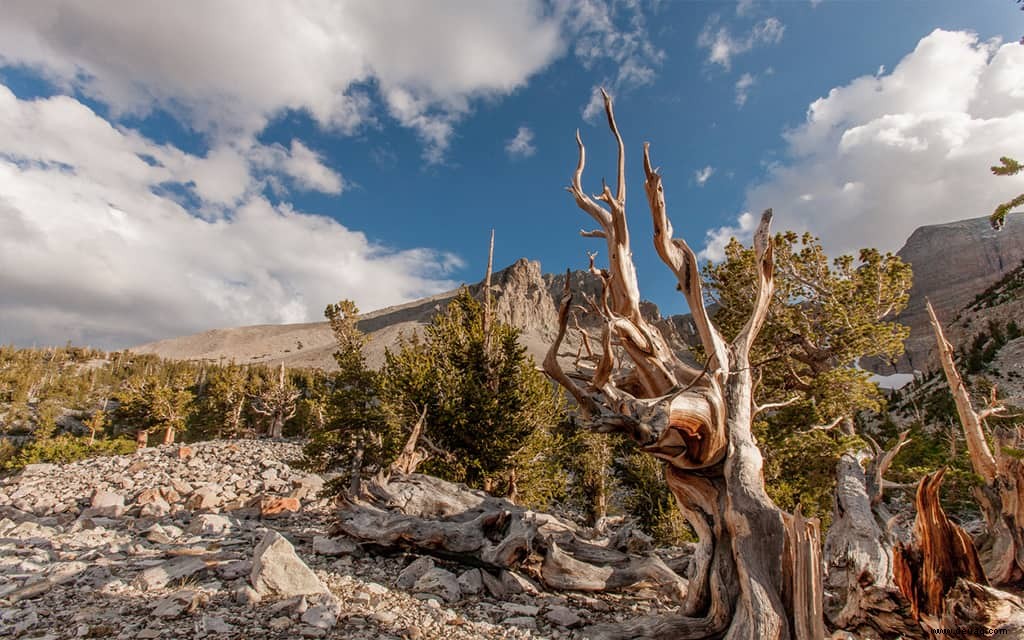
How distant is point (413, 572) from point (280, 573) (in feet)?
5.14

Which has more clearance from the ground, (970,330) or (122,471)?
(970,330)

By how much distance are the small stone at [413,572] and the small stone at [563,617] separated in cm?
164

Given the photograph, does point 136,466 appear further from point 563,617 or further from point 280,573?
point 563,617

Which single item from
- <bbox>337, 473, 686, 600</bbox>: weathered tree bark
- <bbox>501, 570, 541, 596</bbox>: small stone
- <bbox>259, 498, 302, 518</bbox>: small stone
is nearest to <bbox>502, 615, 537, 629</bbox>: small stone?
<bbox>501, 570, 541, 596</bbox>: small stone

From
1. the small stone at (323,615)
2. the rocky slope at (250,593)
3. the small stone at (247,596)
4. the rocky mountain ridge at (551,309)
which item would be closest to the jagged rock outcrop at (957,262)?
the rocky mountain ridge at (551,309)

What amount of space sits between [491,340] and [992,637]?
10806 millimetres

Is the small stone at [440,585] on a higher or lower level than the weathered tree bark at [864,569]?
lower

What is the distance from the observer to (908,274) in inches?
394

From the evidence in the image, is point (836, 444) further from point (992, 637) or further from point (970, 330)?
point (970, 330)

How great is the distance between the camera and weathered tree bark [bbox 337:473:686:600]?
568 cm

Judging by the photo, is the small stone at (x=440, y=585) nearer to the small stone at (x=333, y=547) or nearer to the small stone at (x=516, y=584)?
the small stone at (x=516, y=584)

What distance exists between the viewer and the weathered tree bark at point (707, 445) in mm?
3545

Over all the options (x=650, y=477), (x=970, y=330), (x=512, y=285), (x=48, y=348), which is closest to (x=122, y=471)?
(x=650, y=477)

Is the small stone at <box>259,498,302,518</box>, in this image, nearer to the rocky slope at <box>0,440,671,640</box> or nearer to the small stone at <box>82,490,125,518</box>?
the rocky slope at <box>0,440,671,640</box>
